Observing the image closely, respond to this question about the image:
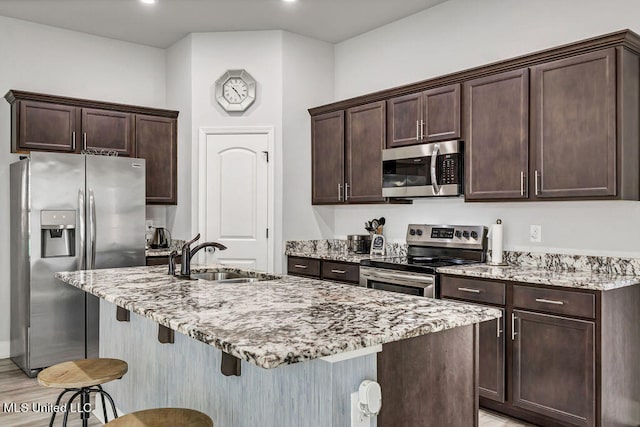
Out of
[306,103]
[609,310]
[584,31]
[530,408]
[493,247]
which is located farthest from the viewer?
[306,103]

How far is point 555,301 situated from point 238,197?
119 inches

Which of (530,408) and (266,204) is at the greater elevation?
(266,204)

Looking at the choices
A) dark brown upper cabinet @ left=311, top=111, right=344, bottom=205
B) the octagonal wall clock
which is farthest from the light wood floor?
the octagonal wall clock

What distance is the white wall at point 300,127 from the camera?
494cm

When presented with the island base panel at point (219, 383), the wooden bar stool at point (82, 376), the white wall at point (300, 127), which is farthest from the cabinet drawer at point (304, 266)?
the wooden bar stool at point (82, 376)

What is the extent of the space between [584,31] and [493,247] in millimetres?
1545

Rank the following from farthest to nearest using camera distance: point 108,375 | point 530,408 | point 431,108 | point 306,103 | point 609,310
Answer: point 306,103
point 431,108
point 530,408
point 609,310
point 108,375

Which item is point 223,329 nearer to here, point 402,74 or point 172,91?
point 402,74

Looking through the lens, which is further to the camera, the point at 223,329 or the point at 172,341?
the point at 172,341

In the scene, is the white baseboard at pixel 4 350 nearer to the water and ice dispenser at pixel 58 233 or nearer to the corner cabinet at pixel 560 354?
the water and ice dispenser at pixel 58 233

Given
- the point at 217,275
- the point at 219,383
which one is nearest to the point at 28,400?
the point at 217,275

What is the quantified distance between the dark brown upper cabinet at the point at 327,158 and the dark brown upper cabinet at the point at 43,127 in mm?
2203

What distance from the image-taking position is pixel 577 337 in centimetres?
277

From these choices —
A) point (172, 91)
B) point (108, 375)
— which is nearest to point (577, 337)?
point (108, 375)
